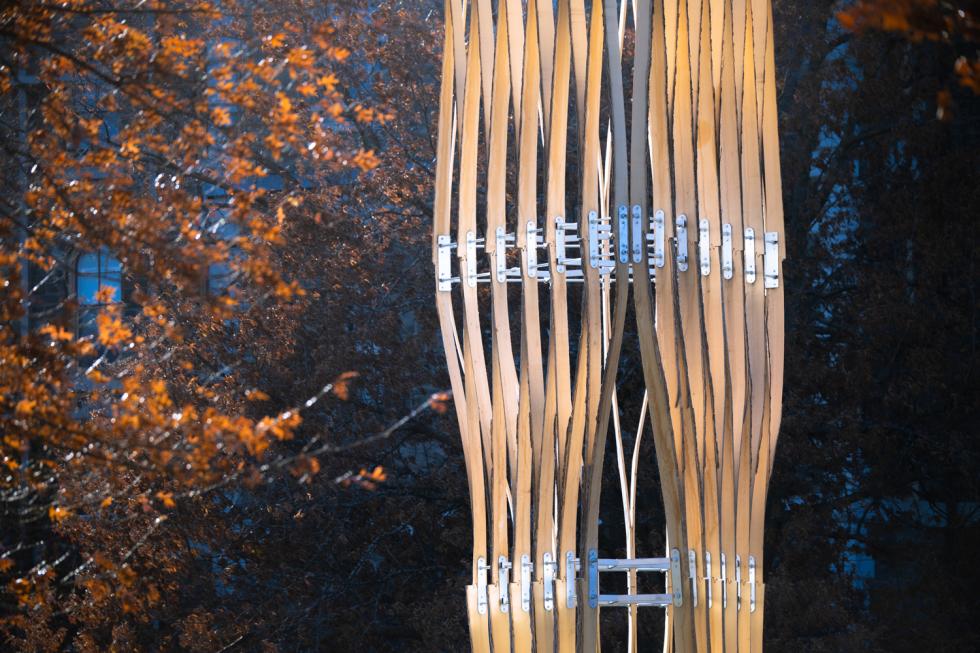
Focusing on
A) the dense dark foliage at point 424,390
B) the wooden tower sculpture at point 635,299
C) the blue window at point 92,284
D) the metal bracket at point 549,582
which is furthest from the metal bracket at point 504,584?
the blue window at point 92,284

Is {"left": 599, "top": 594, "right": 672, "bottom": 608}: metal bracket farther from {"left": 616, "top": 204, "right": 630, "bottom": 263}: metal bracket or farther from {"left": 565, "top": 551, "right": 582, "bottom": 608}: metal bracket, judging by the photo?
{"left": 616, "top": 204, "right": 630, "bottom": 263}: metal bracket

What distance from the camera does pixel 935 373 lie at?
25.6ft

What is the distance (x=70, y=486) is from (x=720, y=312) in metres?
3.12

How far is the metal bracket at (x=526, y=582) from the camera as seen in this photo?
381 cm

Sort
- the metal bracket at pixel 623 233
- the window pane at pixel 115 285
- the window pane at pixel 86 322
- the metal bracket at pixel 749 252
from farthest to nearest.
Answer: the window pane at pixel 115 285 < the window pane at pixel 86 322 < the metal bracket at pixel 749 252 < the metal bracket at pixel 623 233

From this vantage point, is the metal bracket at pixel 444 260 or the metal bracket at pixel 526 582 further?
the metal bracket at pixel 444 260

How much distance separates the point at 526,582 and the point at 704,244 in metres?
1.14

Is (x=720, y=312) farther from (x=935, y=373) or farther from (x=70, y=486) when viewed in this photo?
(x=935, y=373)

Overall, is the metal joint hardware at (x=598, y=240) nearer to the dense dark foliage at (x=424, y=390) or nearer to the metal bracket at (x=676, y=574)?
the metal bracket at (x=676, y=574)

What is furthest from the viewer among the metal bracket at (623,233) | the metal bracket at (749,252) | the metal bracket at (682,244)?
the metal bracket at (749,252)

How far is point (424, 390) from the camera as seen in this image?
8.38m

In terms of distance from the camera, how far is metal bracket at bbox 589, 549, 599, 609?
3.77m

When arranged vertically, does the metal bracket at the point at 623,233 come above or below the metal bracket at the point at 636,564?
above

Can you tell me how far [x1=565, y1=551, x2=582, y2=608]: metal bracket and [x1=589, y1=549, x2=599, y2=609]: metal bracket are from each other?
52mm
